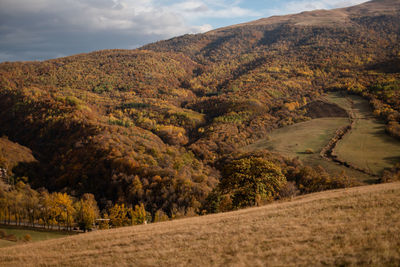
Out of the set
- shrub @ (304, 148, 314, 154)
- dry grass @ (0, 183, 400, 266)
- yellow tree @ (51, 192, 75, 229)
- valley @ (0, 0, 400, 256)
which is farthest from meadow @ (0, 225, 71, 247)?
shrub @ (304, 148, 314, 154)

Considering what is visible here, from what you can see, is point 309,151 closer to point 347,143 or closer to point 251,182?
point 347,143

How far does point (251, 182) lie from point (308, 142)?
342 feet

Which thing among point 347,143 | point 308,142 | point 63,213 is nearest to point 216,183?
point 308,142

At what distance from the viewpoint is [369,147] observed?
109 m

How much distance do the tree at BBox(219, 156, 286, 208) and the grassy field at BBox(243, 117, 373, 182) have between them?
59.7 m

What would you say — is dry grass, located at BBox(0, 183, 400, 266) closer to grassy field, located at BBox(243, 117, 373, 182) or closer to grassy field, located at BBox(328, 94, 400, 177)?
grassy field, located at BBox(243, 117, 373, 182)

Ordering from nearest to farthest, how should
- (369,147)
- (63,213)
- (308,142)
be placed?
1. (63,213)
2. (369,147)
3. (308,142)

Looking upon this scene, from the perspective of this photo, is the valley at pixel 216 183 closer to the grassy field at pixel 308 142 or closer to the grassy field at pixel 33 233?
the grassy field at pixel 308 142

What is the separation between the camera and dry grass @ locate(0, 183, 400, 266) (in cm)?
1377

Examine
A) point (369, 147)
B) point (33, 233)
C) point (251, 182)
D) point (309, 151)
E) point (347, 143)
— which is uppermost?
point (251, 182)

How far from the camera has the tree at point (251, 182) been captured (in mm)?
41562

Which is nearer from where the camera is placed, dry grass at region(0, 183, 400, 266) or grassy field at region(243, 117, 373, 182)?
dry grass at region(0, 183, 400, 266)

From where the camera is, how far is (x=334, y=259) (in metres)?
13.0

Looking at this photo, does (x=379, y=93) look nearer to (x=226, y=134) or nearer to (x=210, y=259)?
(x=226, y=134)
